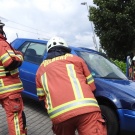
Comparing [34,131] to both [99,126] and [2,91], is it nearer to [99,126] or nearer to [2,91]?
[2,91]

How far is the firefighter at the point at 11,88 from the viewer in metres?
4.39

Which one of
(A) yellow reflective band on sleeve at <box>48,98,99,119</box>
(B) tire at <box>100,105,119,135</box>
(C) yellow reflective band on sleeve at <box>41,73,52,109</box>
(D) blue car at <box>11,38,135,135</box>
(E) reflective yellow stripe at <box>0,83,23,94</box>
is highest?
(C) yellow reflective band on sleeve at <box>41,73,52,109</box>

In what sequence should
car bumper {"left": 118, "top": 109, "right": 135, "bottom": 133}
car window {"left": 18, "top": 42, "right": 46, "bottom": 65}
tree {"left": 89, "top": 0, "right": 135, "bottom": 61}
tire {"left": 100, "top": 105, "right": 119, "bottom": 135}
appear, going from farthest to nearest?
tree {"left": 89, "top": 0, "right": 135, "bottom": 61}, car window {"left": 18, "top": 42, "right": 46, "bottom": 65}, tire {"left": 100, "top": 105, "right": 119, "bottom": 135}, car bumper {"left": 118, "top": 109, "right": 135, "bottom": 133}

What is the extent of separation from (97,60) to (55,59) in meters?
3.11

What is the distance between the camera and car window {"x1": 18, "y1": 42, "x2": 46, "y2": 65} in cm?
705

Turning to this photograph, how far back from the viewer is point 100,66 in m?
6.51

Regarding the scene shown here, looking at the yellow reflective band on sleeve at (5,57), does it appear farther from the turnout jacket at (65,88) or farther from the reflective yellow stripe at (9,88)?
the turnout jacket at (65,88)

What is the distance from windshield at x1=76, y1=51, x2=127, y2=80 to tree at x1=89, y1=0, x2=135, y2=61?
16.3 metres

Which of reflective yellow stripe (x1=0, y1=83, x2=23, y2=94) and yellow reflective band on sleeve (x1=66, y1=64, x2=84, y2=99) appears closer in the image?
yellow reflective band on sleeve (x1=66, y1=64, x2=84, y2=99)

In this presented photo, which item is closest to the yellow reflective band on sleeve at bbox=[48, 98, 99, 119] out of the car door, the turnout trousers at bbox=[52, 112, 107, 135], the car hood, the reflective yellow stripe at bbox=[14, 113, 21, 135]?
the turnout trousers at bbox=[52, 112, 107, 135]

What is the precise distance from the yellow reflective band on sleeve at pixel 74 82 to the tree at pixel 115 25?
1957cm

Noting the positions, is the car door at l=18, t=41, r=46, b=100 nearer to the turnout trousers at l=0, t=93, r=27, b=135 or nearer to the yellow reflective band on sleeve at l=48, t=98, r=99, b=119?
the turnout trousers at l=0, t=93, r=27, b=135

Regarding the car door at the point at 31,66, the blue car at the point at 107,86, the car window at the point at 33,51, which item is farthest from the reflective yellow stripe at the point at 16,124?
the car window at the point at 33,51

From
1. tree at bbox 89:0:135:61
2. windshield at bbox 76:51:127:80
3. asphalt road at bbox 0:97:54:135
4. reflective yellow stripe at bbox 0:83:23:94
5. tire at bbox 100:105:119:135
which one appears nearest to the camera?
reflective yellow stripe at bbox 0:83:23:94
